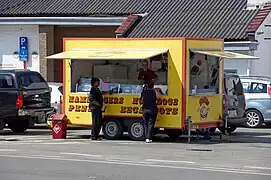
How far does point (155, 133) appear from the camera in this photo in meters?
20.7

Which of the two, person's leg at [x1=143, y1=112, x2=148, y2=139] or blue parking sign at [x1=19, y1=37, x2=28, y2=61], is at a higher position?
blue parking sign at [x1=19, y1=37, x2=28, y2=61]

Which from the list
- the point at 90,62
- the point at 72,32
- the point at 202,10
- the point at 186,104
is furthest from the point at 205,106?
the point at 72,32

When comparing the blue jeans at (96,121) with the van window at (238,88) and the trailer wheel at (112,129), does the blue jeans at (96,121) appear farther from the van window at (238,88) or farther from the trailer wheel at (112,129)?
the van window at (238,88)

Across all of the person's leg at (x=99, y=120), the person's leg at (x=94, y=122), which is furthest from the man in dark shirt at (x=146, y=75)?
the person's leg at (x=94, y=122)

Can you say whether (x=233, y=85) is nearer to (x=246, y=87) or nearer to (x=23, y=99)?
(x=246, y=87)

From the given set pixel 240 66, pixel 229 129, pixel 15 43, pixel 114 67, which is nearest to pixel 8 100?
pixel 114 67

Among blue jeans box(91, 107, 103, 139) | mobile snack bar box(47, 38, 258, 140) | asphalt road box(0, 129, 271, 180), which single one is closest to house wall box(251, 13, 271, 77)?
asphalt road box(0, 129, 271, 180)

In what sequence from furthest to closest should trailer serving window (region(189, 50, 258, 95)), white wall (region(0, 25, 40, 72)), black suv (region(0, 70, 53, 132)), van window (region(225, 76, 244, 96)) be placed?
white wall (region(0, 25, 40, 72)) → black suv (region(0, 70, 53, 132)) → van window (region(225, 76, 244, 96)) → trailer serving window (region(189, 50, 258, 95))

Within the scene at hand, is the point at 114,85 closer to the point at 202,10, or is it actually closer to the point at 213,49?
the point at 213,49

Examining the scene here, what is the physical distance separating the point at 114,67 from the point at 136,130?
197 centimetres

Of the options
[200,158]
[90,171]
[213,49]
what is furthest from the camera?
[213,49]

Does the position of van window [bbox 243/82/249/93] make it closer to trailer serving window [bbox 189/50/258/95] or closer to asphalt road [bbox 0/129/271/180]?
asphalt road [bbox 0/129/271/180]

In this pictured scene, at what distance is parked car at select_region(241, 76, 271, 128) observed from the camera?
24359 millimetres

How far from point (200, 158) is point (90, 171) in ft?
10.1
